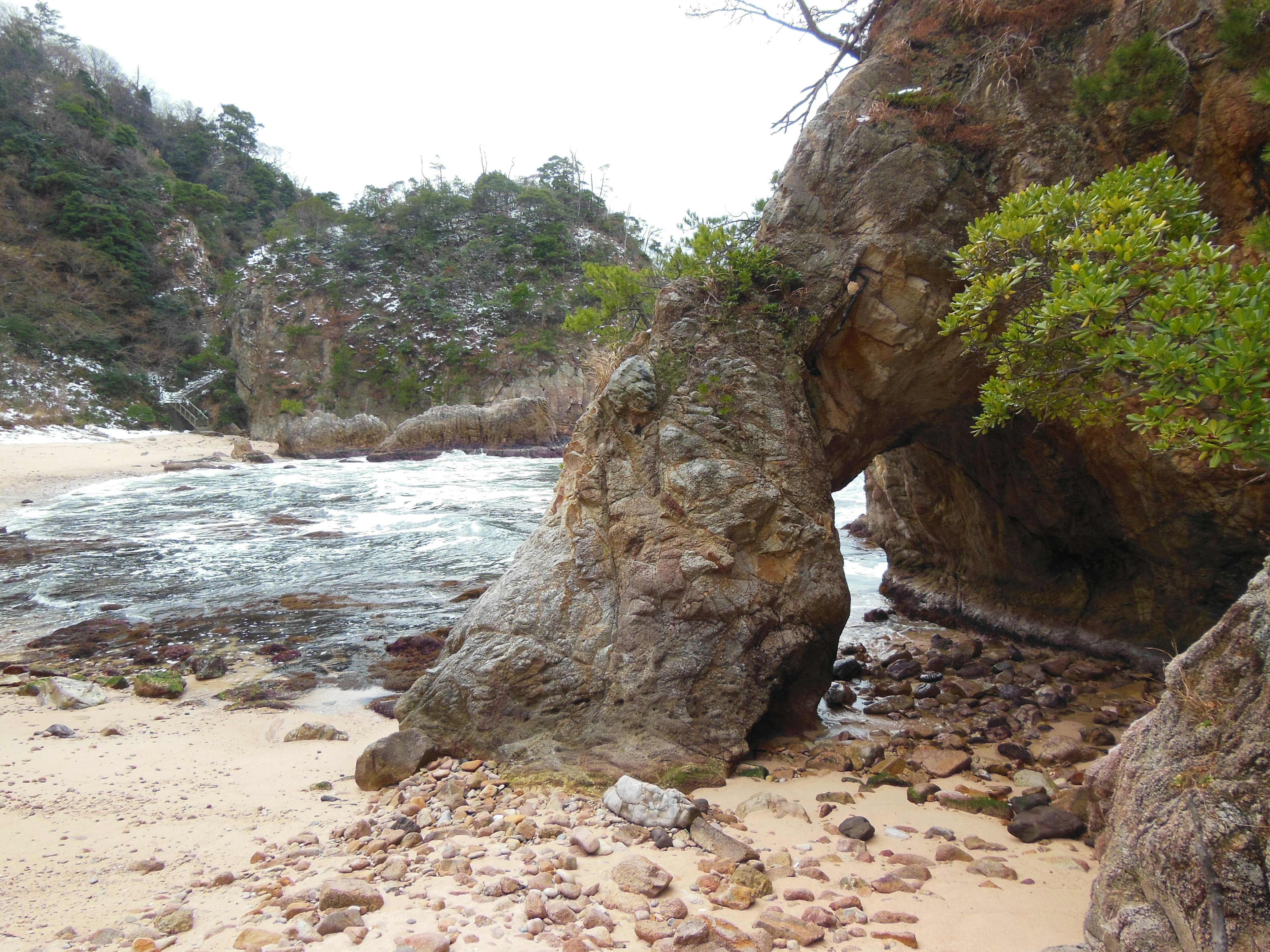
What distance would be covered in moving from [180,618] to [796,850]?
829 cm

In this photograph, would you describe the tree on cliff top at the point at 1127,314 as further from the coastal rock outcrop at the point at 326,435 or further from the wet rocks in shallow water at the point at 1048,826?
the coastal rock outcrop at the point at 326,435

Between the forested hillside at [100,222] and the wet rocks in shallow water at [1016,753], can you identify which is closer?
the wet rocks in shallow water at [1016,753]

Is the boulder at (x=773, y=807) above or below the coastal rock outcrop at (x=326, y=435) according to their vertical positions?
below

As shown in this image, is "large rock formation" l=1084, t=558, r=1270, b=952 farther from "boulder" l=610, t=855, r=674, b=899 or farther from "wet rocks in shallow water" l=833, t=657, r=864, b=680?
"wet rocks in shallow water" l=833, t=657, r=864, b=680

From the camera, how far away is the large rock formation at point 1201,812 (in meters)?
1.88

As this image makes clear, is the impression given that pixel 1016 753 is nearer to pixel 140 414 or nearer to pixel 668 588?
pixel 668 588

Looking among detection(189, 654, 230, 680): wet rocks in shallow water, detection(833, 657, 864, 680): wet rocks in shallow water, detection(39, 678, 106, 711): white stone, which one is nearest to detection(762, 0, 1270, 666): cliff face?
detection(833, 657, 864, 680): wet rocks in shallow water

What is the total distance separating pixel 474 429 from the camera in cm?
2839

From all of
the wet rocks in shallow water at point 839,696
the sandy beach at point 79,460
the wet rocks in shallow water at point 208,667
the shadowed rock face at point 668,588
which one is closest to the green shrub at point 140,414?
the sandy beach at point 79,460

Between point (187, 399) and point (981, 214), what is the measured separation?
124ft

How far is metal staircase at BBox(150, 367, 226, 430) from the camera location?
3303 centimetres

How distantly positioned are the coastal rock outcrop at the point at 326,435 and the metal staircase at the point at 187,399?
758 cm

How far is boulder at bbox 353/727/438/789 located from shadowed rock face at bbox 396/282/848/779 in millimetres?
165

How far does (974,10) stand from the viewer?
6348mm
